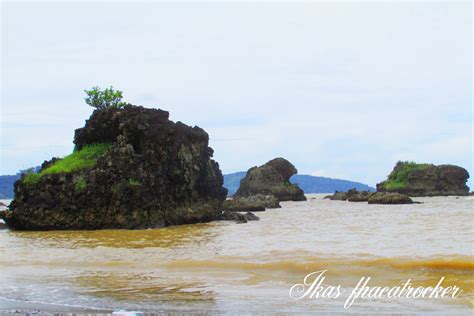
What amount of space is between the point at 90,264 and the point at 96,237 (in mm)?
7831

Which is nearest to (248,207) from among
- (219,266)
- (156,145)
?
(156,145)

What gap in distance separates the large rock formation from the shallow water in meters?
67.2

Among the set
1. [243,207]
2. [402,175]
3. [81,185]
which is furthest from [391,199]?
[402,175]

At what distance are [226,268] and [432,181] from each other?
80.8 meters

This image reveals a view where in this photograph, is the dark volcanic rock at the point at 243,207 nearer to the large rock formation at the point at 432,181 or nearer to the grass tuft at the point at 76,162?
the grass tuft at the point at 76,162

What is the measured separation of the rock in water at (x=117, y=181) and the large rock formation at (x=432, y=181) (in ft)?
206

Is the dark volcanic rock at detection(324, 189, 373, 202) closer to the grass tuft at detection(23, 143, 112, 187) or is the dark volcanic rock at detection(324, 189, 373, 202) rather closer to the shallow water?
the grass tuft at detection(23, 143, 112, 187)

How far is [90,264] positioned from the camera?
15344 millimetres

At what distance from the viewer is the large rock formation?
87750 mm

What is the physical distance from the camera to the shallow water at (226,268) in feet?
31.6

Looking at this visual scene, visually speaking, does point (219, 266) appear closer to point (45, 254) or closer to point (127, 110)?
point (45, 254)

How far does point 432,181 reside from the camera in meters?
89.0

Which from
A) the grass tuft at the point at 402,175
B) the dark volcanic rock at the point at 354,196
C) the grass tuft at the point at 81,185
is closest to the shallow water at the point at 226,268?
the grass tuft at the point at 81,185

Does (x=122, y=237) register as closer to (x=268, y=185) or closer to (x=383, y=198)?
(x=383, y=198)
